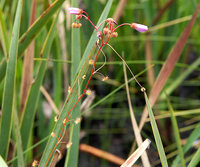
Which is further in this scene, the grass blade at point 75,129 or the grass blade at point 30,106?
the grass blade at point 30,106

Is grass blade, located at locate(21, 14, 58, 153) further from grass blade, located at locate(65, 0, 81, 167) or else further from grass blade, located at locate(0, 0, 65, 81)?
grass blade, located at locate(65, 0, 81, 167)

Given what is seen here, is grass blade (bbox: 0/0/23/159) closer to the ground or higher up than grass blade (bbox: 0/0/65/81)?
closer to the ground

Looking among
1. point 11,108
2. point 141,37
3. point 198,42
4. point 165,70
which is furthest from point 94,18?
point 11,108

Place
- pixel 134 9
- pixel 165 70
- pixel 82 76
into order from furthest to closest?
pixel 134 9
pixel 165 70
pixel 82 76

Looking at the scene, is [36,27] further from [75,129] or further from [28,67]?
[75,129]

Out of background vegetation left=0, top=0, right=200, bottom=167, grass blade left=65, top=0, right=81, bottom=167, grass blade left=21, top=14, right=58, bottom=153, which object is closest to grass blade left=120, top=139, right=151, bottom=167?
grass blade left=65, top=0, right=81, bottom=167

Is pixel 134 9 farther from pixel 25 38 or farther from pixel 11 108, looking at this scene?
pixel 11 108

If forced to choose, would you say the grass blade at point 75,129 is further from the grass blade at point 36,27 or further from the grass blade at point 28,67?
the grass blade at point 28,67

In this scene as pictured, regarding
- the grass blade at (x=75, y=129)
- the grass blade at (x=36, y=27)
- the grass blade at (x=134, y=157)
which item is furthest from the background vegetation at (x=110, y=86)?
the grass blade at (x=134, y=157)

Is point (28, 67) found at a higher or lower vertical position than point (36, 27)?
lower

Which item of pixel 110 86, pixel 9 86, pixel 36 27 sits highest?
pixel 36 27

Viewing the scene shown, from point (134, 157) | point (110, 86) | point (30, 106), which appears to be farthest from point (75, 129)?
point (110, 86)
